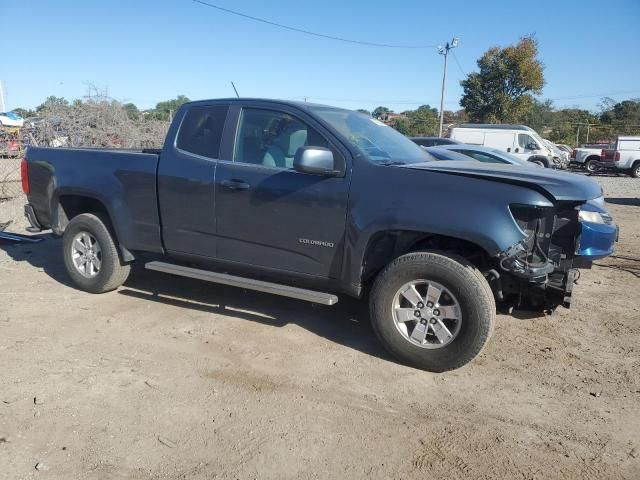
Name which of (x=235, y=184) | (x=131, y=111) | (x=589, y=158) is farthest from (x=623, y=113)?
(x=235, y=184)

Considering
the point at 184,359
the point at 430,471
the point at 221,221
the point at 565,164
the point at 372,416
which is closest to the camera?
the point at 430,471

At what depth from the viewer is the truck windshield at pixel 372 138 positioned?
410cm

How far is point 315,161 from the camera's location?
147 inches

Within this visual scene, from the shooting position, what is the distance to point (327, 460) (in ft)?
9.00

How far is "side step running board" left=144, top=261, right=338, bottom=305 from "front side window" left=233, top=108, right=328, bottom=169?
3.20 ft

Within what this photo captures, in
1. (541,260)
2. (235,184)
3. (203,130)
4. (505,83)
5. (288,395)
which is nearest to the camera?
(288,395)

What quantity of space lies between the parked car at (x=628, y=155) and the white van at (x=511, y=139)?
2.61 meters

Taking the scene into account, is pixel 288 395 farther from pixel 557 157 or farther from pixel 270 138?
pixel 557 157

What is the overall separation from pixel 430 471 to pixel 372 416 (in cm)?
57

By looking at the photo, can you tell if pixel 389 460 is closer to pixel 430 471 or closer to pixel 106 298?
pixel 430 471

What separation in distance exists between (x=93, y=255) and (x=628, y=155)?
73.8 ft

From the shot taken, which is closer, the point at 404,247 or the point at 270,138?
the point at 404,247

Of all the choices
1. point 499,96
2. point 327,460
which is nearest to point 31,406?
point 327,460

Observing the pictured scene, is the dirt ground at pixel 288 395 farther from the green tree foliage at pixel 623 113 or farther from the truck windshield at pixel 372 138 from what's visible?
the green tree foliage at pixel 623 113
